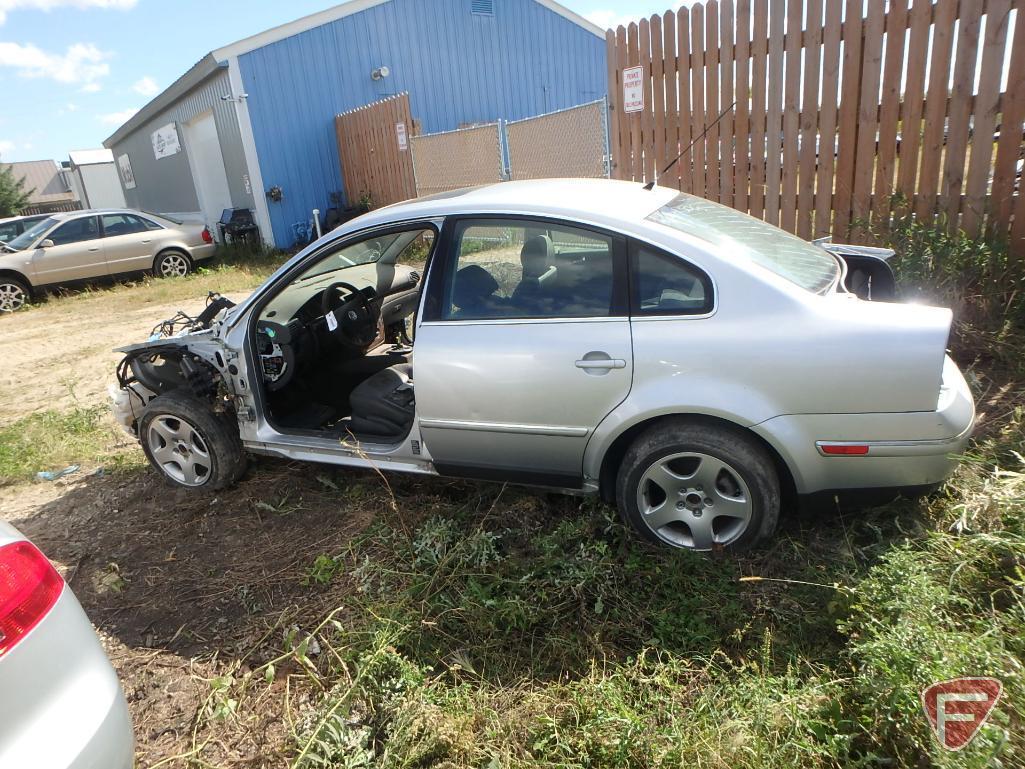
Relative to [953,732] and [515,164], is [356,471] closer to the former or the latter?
[953,732]

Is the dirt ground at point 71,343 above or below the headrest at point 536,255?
below

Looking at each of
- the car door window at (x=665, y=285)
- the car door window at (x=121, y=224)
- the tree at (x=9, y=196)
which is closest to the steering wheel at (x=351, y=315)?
the car door window at (x=665, y=285)

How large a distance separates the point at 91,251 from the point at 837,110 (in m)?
12.4

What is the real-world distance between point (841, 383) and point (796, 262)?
2.34 feet

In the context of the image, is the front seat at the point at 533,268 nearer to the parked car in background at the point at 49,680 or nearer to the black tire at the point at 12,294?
the parked car in background at the point at 49,680

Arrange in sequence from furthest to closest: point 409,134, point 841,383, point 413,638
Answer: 1. point 409,134
2. point 413,638
3. point 841,383

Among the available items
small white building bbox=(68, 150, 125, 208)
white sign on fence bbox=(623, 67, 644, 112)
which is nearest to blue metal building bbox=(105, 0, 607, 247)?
white sign on fence bbox=(623, 67, 644, 112)

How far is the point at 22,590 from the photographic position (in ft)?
5.61

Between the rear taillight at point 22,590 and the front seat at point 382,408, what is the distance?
1.86m

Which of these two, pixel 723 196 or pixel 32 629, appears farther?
pixel 723 196

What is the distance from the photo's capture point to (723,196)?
6305 mm

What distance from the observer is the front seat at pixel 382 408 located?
3613mm

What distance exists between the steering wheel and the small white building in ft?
107

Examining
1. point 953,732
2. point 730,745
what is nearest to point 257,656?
point 730,745
